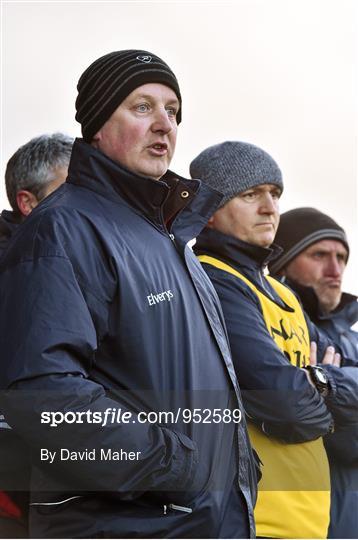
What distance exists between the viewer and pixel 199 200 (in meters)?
2.95

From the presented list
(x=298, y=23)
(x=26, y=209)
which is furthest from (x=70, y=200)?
(x=298, y=23)

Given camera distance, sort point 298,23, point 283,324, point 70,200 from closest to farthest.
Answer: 1. point 70,200
2. point 283,324
3. point 298,23

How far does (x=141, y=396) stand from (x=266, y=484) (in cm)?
78

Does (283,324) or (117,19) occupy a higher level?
(117,19)

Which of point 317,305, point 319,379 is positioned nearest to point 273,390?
point 319,379

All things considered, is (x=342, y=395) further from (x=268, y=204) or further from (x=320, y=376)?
(x=268, y=204)

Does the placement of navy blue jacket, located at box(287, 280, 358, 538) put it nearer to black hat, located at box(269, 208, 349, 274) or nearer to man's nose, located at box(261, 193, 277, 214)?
man's nose, located at box(261, 193, 277, 214)

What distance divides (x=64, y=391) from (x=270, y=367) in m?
0.98

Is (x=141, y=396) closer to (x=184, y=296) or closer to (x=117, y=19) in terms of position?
(x=184, y=296)

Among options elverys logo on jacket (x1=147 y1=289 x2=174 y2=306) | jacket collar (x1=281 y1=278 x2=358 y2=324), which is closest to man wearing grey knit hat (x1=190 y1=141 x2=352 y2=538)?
elverys logo on jacket (x1=147 y1=289 x2=174 y2=306)

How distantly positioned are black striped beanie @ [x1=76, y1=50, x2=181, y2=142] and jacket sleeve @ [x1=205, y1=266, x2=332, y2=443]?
776mm

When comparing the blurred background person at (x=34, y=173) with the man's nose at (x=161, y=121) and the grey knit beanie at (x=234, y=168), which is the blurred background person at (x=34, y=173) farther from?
the man's nose at (x=161, y=121)

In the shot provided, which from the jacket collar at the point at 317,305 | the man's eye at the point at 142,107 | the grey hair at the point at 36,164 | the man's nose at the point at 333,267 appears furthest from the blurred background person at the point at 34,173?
the man's nose at the point at 333,267

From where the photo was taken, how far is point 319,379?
3.30m
